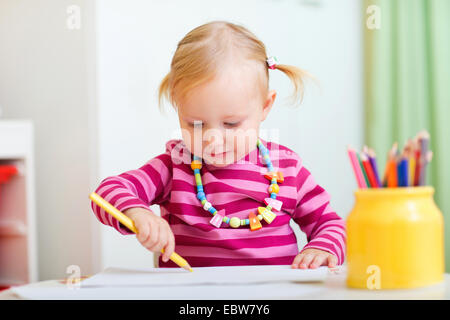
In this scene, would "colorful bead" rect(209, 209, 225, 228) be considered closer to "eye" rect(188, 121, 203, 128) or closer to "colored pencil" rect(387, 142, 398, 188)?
"eye" rect(188, 121, 203, 128)

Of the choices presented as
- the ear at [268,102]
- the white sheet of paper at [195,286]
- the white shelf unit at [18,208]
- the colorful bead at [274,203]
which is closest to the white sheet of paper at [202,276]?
the white sheet of paper at [195,286]

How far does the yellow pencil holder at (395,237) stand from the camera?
17.9 inches

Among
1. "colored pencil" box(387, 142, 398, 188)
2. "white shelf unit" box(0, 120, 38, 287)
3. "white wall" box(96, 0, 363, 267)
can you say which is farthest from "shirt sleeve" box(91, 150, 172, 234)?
"white shelf unit" box(0, 120, 38, 287)

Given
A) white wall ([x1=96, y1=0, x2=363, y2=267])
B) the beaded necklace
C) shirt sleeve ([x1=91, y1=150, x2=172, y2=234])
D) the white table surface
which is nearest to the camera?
the white table surface

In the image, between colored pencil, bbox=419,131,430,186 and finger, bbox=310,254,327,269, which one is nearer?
colored pencil, bbox=419,131,430,186

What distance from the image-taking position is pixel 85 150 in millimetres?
1888

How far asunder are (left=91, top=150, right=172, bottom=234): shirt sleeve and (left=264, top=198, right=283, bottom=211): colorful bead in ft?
0.54

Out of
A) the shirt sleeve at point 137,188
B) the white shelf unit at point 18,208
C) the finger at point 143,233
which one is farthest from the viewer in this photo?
the white shelf unit at point 18,208

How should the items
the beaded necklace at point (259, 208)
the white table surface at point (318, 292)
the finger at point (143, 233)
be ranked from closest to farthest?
the white table surface at point (318, 292) < the finger at point (143, 233) < the beaded necklace at point (259, 208)

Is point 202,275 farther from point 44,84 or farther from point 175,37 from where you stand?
point 44,84

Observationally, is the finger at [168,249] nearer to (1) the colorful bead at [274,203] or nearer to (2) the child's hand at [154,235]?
(2) the child's hand at [154,235]

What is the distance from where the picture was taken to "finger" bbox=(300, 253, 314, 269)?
625mm

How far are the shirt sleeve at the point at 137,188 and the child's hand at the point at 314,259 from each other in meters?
0.20
